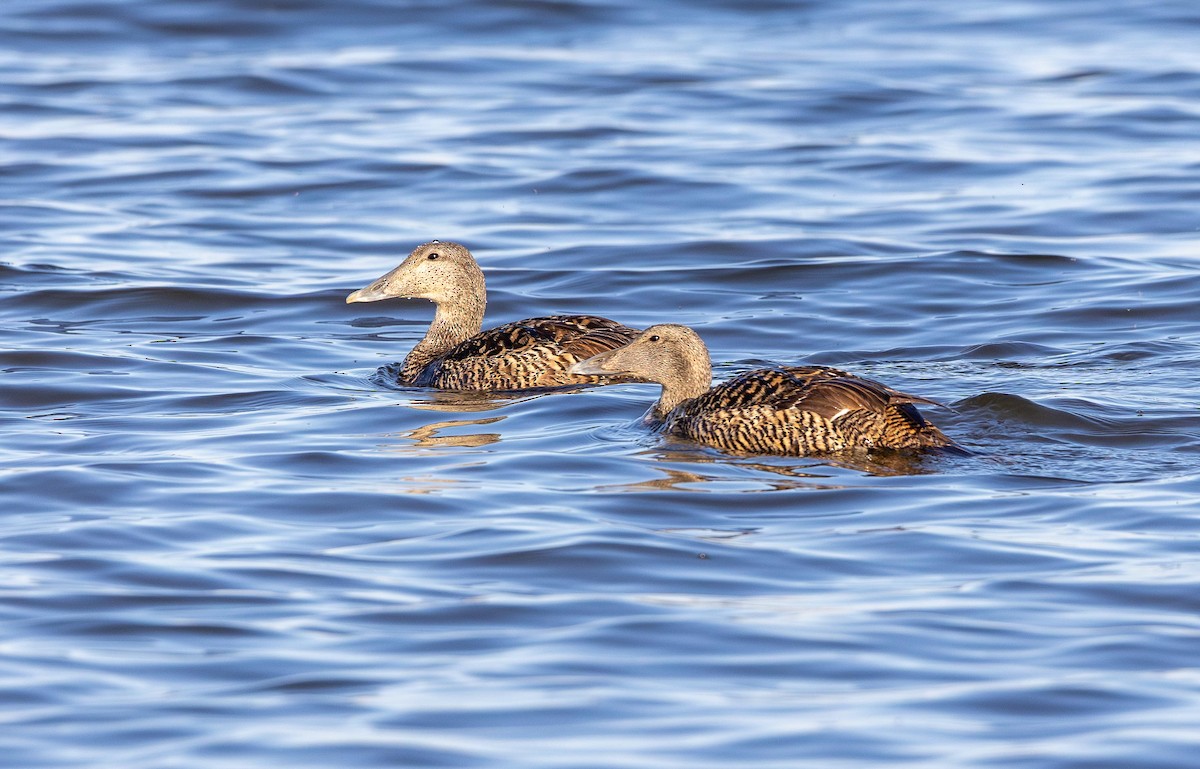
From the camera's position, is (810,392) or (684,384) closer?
(810,392)

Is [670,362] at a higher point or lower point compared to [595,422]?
higher

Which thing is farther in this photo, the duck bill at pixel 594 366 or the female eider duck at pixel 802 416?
the duck bill at pixel 594 366

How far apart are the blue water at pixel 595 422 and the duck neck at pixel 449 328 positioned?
0.32 metres

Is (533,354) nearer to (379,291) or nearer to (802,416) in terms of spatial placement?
(379,291)

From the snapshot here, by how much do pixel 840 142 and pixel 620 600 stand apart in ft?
40.1

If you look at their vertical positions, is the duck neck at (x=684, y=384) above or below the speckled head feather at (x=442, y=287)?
below

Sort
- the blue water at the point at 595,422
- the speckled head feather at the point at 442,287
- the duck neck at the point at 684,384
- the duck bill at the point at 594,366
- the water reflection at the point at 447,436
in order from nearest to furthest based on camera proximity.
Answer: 1. the blue water at the point at 595,422
2. the water reflection at the point at 447,436
3. the duck neck at the point at 684,384
4. the duck bill at the point at 594,366
5. the speckled head feather at the point at 442,287

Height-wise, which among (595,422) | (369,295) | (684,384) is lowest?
(595,422)

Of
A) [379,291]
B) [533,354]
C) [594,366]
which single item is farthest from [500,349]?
[379,291]

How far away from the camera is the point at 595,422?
9625 millimetres

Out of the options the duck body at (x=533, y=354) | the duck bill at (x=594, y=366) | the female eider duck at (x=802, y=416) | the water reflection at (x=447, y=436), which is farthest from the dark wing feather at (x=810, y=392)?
the duck body at (x=533, y=354)

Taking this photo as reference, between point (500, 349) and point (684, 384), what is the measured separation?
57.9 inches

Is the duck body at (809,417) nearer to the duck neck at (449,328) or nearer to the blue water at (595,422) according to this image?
the blue water at (595,422)

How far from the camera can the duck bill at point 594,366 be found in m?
9.67
